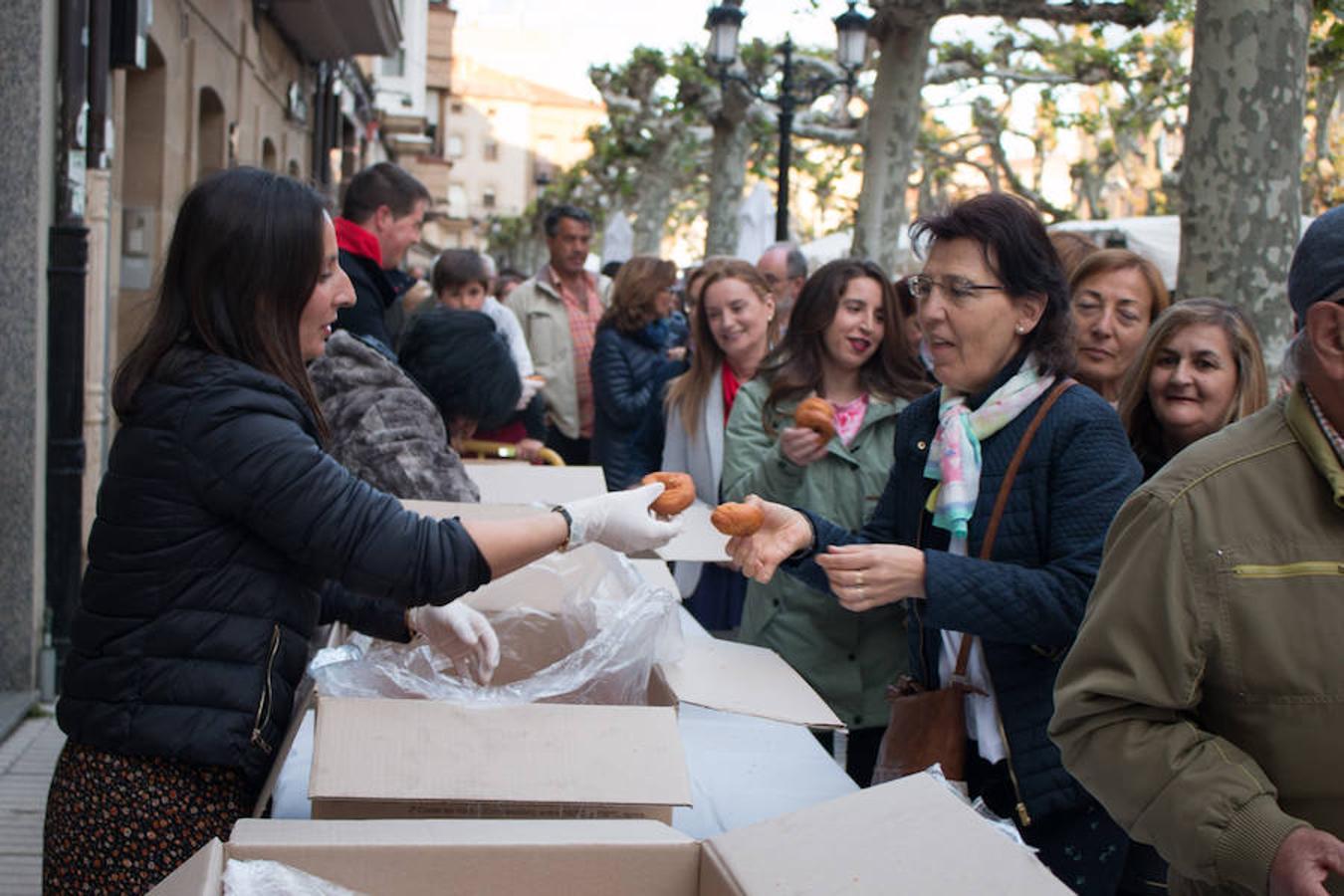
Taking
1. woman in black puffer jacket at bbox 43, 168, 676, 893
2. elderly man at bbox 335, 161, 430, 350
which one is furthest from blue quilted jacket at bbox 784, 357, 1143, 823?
elderly man at bbox 335, 161, 430, 350

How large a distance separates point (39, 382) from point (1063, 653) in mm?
4698

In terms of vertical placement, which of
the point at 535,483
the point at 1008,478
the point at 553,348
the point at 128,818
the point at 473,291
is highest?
the point at 473,291

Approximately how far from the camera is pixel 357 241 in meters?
5.05

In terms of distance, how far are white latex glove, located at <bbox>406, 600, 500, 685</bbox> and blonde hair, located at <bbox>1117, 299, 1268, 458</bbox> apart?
190 centimetres

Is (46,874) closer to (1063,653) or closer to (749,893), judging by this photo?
(749,893)

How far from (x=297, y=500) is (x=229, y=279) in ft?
1.38

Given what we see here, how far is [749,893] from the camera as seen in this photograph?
177cm

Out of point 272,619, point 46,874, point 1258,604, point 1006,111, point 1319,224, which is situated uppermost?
point 1006,111

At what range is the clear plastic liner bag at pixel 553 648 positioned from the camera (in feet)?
8.45

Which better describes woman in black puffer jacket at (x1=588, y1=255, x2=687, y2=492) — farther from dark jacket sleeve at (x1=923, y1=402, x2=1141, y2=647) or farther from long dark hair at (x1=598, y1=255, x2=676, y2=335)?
dark jacket sleeve at (x1=923, y1=402, x2=1141, y2=647)

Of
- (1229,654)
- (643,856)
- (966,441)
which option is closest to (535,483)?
(966,441)

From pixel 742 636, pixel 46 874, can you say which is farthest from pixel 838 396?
pixel 46 874

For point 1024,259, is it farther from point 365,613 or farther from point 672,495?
point 365,613

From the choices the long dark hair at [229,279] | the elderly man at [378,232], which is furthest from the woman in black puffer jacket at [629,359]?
the long dark hair at [229,279]
